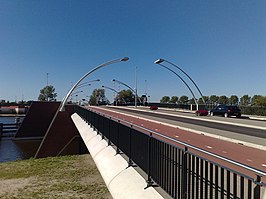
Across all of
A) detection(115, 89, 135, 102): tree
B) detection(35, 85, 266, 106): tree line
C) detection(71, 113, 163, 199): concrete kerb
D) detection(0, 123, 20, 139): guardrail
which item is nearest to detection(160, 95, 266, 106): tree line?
detection(35, 85, 266, 106): tree line

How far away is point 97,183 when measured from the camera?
13.9 meters

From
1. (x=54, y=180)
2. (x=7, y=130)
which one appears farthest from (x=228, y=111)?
(x=7, y=130)

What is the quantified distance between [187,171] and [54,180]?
42.7ft

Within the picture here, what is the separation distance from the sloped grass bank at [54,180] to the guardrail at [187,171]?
6.13 metres

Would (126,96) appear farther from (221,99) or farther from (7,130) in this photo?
(7,130)

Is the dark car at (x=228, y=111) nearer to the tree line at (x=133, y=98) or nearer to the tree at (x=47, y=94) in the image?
the tree line at (x=133, y=98)

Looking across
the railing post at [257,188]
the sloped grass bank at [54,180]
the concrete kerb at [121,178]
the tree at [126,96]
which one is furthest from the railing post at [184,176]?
the tree at [126,96]

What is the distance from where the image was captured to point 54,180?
15336 millimetres

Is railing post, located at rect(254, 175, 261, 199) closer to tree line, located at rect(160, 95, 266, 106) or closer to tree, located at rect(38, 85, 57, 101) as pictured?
tree line, located at rect(160, 95, 266, 106)

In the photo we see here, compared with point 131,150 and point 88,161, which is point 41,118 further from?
point 131,150

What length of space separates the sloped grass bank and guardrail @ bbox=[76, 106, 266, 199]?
6.13 metres

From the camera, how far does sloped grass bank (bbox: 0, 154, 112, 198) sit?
498 inches

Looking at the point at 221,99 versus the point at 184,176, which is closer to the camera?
the point at 184,176

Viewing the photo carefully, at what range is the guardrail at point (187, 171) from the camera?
3.20 meters
